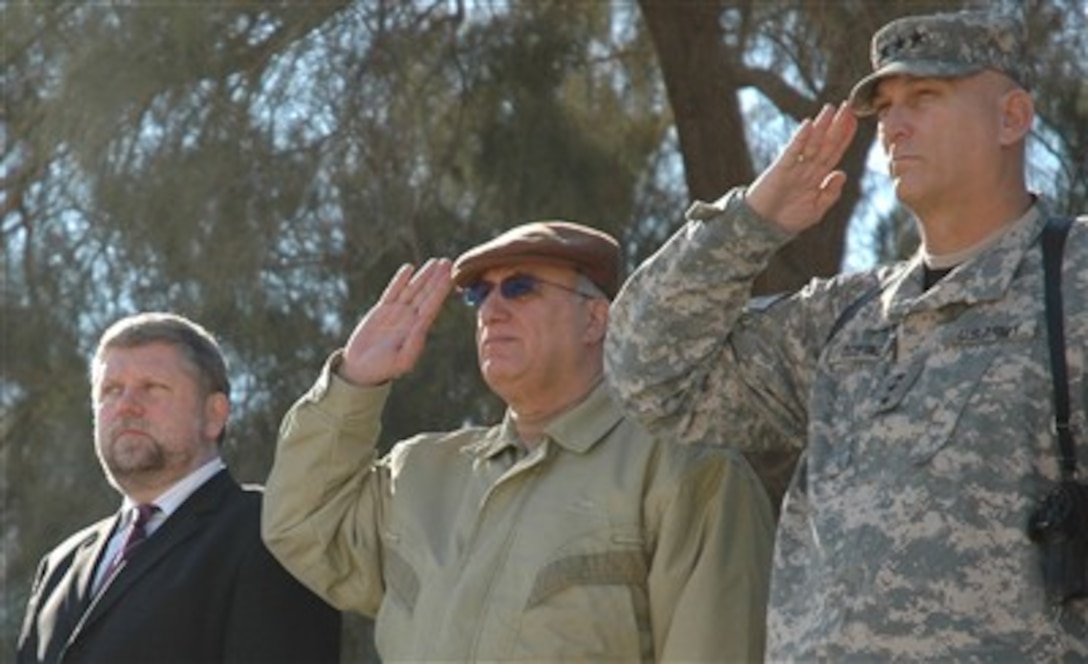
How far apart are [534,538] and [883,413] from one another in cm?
85

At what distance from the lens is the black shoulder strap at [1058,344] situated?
11.7 feet

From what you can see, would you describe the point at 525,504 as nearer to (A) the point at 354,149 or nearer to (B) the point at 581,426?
(B) the point at 581,426

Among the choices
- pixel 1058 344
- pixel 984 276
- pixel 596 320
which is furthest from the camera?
pixel 596 320

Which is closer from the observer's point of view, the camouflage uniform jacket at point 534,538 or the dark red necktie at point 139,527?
the camouflage uniform jacket at point 534,538

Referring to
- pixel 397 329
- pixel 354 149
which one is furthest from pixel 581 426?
pixel 354 149

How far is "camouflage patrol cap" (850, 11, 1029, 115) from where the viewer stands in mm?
3861

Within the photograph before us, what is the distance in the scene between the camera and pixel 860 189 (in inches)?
269

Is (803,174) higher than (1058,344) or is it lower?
higher

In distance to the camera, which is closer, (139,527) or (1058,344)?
(1058,344)

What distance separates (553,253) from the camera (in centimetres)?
461

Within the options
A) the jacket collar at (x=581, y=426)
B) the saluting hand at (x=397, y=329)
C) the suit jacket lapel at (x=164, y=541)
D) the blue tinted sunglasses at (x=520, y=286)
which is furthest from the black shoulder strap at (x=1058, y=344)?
the suit jacket lapel at (x=164, y=541)

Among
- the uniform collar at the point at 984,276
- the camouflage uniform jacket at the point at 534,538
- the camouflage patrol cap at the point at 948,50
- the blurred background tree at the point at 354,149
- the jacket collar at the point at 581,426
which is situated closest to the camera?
the uniform collar at the point at 984,276

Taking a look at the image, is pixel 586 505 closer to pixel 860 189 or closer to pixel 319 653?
pixel 319 653

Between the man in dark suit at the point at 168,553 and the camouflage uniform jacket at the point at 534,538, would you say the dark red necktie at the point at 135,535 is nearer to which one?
the man in dark suit at the point at 168,553
